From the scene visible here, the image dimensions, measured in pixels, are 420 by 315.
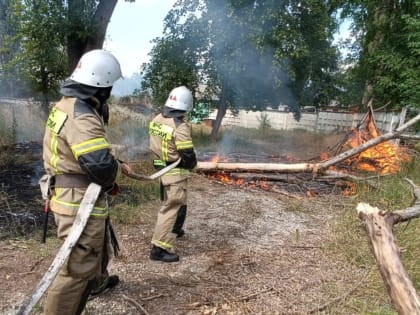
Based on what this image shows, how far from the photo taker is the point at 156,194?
6.26 meters

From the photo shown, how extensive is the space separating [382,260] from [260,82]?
10.1m

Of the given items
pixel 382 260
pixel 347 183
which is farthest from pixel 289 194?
pixel 382 260

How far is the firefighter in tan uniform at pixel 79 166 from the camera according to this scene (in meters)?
2.31

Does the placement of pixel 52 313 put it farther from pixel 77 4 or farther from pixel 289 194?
pixel 77 4

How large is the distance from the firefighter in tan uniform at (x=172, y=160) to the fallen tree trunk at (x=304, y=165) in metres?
3.42

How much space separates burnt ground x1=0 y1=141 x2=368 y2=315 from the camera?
10.4 feet

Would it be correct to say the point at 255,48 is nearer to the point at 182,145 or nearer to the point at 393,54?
the point at 393,54

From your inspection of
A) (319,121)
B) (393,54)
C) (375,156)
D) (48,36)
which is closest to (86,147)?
(375,156)

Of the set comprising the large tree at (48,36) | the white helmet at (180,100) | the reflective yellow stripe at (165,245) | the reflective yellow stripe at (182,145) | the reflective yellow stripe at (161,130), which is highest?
the large tree at (48,36)

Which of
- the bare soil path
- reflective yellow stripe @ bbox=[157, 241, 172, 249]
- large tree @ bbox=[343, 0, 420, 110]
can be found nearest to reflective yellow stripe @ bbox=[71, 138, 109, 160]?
the bare soil path

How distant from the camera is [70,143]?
229 centimetres

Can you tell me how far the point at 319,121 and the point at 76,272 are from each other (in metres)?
16.6

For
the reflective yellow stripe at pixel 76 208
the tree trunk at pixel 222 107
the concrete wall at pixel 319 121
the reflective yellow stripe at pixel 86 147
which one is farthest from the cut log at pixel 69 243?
the tree trunk at pixel 222 107

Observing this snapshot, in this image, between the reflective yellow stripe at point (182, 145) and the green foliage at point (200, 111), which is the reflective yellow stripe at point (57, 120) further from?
the green foliage at point (200, 111)
